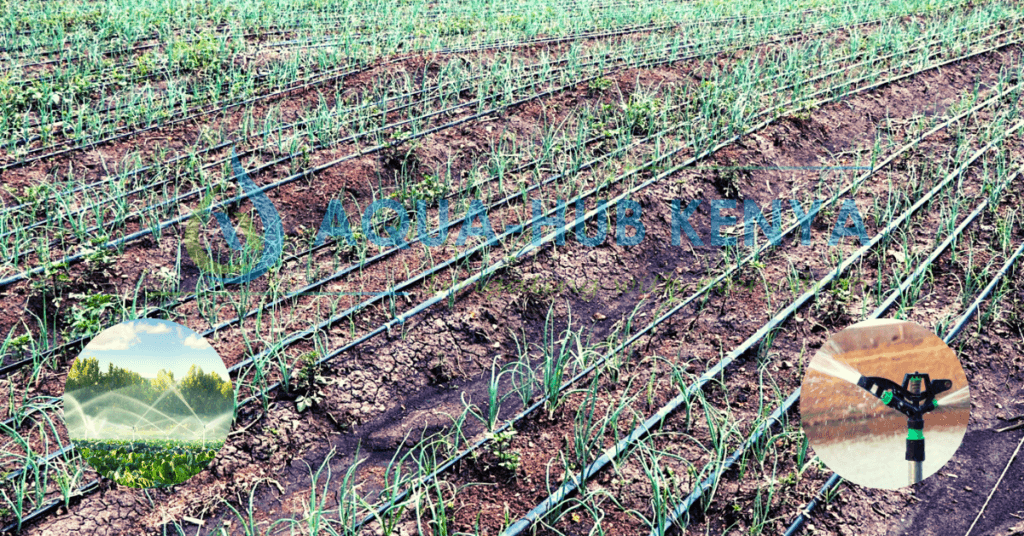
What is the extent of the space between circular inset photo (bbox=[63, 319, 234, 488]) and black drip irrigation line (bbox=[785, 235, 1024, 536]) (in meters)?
1.89

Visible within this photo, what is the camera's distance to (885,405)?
6.23 ft

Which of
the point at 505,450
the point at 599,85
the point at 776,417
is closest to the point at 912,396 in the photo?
the point at 776,417

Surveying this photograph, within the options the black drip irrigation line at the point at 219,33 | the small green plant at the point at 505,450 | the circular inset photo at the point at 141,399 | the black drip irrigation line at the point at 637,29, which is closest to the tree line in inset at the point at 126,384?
the circular inset photo at the point at 141,399

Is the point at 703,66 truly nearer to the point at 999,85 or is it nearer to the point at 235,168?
the point at 999,85

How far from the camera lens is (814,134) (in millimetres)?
5195

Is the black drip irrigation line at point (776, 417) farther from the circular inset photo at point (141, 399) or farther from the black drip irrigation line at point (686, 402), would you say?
the circular inset photo at point (141, 399)

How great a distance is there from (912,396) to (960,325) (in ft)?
5.51

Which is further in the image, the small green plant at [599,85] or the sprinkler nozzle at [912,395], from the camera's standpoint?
the small green plant at [599,85]

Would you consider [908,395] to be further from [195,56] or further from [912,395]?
[195,56]

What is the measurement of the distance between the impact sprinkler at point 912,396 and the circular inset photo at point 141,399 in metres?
1.84

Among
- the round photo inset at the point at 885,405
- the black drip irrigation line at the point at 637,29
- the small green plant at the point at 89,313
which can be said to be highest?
the black drip irrigation line at the point at 637,29

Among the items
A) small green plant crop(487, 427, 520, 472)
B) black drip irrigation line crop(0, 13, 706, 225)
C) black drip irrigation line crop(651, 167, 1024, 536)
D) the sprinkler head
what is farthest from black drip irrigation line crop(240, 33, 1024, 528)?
black drip irrigation line crop(0, 13, 706, 225)

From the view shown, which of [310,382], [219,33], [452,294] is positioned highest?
[219,33]

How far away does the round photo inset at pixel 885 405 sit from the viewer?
1791 mm
